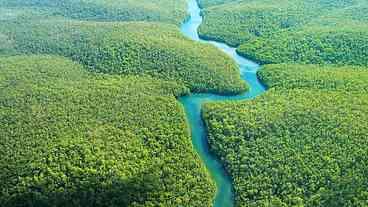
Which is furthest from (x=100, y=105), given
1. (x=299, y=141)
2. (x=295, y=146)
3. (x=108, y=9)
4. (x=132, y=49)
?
(x=108, y=9)

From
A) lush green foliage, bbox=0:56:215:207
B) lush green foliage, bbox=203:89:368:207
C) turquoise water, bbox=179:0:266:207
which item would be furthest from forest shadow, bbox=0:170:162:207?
lush green foliage, bbox=203:89:368:207

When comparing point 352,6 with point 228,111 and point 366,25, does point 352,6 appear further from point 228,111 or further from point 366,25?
point 228,111

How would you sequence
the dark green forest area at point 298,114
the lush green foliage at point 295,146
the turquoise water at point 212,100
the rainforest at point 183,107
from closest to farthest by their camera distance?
the lush green foliage at point 295,146, the rainforest at point 183,107, the dark green forest area at point 298,114, the turquoise water at point 212,100

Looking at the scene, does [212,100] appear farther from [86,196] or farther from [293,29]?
[293,29]

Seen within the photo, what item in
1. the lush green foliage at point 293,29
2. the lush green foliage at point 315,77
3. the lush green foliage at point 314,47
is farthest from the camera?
the lush green foliage at point 293,29

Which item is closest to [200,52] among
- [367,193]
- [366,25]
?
[366,25]

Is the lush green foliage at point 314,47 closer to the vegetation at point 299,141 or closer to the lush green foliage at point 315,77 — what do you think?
the lush green foliage at point 315,77

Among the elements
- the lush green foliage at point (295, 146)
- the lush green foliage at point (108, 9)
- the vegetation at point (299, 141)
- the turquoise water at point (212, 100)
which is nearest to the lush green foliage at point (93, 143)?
the turquoise water at point (212, 100)
